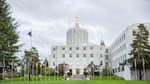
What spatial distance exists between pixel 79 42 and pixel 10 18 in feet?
163

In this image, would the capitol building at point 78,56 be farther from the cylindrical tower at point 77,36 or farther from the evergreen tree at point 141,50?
the evergreen tree at point 141,50

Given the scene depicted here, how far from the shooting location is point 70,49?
8138 centimetres

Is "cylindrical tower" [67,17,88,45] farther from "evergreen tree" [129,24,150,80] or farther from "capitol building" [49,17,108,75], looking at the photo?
"evergreen tree" [129,24,150,80]

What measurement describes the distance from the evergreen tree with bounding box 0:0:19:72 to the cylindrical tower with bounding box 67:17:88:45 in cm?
4881

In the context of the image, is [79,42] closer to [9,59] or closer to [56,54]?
[56,54]

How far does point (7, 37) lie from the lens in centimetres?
3912

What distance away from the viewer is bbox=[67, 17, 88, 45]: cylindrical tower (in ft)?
292

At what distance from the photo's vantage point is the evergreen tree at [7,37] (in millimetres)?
38156

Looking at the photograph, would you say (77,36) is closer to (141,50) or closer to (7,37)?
(141,50)

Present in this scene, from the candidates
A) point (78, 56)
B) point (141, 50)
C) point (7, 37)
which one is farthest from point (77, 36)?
point (7, 37)

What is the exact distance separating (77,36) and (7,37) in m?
51.9

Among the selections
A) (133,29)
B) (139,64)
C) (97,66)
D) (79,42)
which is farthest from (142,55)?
(79,42)

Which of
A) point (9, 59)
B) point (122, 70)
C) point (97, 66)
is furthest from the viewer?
point (97, 66)

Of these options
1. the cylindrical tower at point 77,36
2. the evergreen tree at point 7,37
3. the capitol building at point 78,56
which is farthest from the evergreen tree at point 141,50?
the cylindrical tower at point 77,36
